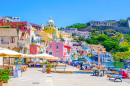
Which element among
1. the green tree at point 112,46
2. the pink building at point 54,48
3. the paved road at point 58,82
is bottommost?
the paved road at point 58,82

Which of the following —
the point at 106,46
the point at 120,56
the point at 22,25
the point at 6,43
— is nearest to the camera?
the point at 6,43

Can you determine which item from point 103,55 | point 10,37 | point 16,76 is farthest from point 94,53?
point 16,76

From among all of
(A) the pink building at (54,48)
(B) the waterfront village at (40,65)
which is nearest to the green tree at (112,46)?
(B) the waterfront village at (40,65)

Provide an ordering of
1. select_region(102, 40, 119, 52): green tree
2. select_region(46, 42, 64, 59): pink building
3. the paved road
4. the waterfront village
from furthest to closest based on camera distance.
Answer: select_region(102, 40, 119, 52): green tree → select_region(46, 42, 64, 59): pink building → the waterfront village → the paved road

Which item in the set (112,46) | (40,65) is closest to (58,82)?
(40,65)

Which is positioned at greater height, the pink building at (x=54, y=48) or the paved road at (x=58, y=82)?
the pink building at (x=54, y=48)

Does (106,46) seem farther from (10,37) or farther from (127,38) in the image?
(10,37)

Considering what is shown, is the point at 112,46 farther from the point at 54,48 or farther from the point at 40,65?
the point at 40,65

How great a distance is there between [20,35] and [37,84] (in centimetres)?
2638

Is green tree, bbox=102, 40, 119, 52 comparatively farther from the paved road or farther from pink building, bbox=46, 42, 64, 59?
the paved road

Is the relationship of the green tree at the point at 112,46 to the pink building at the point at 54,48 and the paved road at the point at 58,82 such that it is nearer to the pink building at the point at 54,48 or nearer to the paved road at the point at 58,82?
the pink building at the point at 54,48

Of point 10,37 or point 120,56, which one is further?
point 120,56

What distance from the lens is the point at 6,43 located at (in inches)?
1561

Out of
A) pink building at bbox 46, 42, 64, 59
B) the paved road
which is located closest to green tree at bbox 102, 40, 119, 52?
pink building at bbox 46, 42, 64, 59
